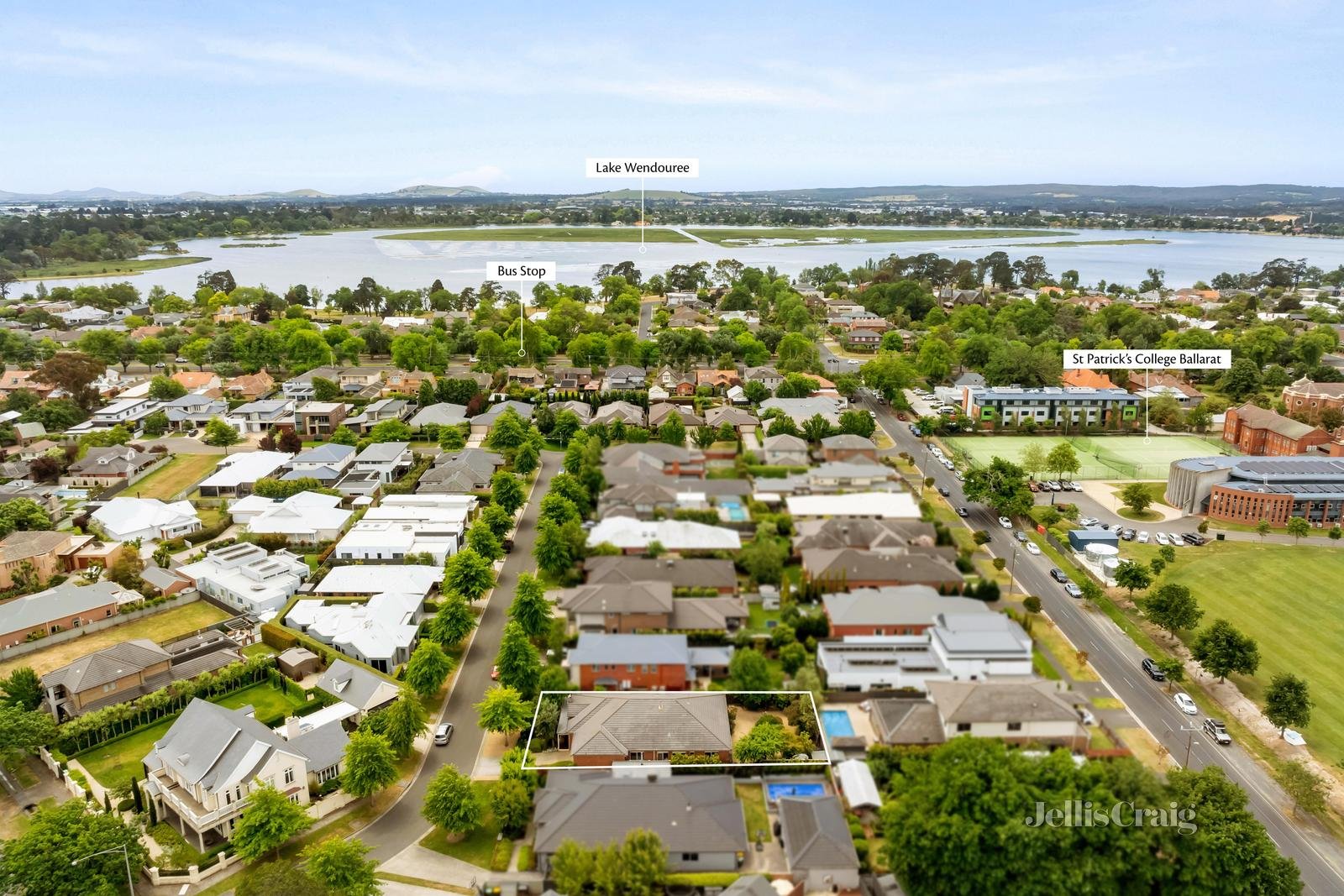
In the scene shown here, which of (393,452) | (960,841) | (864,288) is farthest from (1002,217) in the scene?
(960,841)

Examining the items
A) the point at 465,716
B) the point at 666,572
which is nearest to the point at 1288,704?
the point at 666,572

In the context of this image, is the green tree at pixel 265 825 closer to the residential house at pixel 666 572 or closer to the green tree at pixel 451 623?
the green tree at pixel 451 623

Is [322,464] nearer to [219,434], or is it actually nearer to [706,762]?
[219,434]

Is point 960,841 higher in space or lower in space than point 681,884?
higher

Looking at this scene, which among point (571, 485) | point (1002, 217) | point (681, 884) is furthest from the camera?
point (1002, 217)

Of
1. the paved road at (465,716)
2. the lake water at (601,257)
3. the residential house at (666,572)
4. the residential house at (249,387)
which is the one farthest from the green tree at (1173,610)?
the lake water at (601,257)

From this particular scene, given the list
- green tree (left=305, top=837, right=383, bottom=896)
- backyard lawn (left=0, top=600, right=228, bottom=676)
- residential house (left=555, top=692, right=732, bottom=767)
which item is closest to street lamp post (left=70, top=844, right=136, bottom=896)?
green tree (left=305, top=837, right=383, bottom=896)

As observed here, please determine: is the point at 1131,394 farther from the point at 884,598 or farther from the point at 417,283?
the point at 417,283
